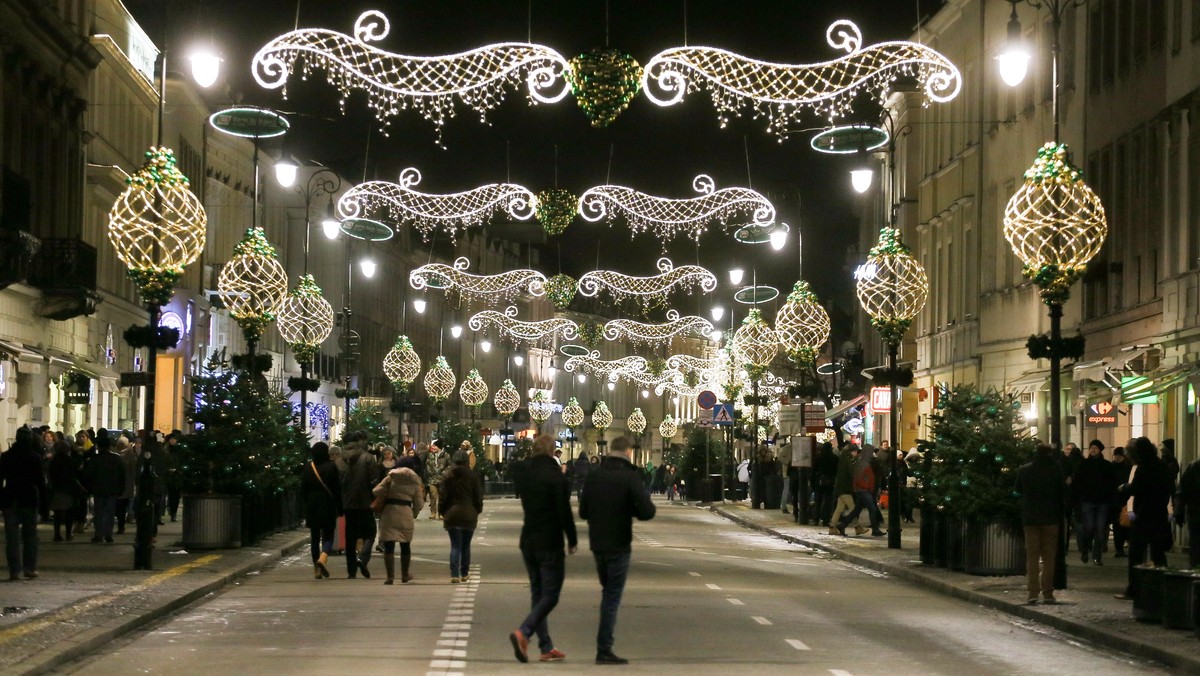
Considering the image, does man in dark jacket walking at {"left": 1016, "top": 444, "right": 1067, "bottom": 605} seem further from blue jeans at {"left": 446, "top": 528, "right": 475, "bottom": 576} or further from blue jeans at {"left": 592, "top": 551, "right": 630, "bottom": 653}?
blue jeans at {"left": 592, "top": 551, "right": 630, "bottom": 653}

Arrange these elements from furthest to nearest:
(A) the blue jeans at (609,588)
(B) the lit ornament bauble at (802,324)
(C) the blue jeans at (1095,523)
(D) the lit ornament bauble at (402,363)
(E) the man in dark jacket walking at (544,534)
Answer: (D) the lit ornament bauble at (402,363), (B) the lit ornament bauble at (802,324), (C) the blue jeans at (1095,523), (E) the man in dark jacket walking at (544,534), (A) the blue jeans at (609,588)

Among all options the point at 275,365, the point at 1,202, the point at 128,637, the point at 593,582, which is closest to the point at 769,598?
the point at 593,582

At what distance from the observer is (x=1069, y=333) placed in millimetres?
43625

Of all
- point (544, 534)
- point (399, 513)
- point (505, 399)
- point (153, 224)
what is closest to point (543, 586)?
point (544, 534)

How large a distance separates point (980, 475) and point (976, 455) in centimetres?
26

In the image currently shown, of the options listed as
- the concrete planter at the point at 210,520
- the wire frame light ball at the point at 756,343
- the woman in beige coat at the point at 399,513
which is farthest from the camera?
Result: the wire frame light ball at the point at 756,343

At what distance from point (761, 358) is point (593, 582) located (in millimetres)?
29380

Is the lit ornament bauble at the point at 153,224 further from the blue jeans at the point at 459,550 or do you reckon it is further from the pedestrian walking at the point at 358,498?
the blue jeans at the point at 459,550

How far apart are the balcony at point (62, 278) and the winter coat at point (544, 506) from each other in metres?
Answer: 28.2

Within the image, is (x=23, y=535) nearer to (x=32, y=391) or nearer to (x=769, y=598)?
(x=769, y=598)

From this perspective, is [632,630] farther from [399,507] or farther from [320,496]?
[320,496]

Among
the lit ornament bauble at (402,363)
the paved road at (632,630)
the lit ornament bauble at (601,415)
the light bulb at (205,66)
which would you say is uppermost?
the light bulb at (205,66)

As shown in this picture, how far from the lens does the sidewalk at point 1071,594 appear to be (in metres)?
17.5

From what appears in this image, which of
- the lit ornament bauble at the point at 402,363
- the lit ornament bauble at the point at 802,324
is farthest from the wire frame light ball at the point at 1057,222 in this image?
A: the lit ornament bauble at the point at 402,363
